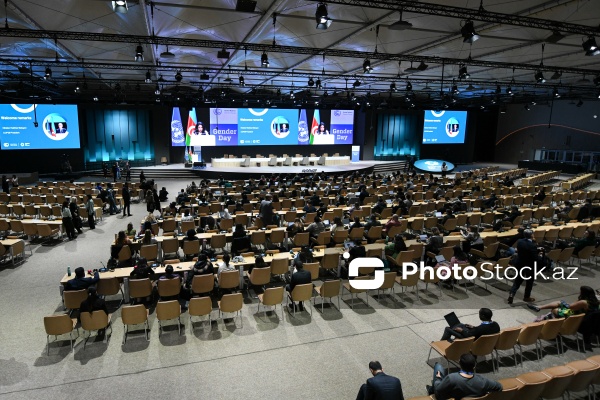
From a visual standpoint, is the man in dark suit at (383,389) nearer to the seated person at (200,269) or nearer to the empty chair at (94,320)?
the seated person at (200,269)

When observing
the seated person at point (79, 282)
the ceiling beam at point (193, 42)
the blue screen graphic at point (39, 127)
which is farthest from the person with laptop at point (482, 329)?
the blue screen graphic at point (39, 127)

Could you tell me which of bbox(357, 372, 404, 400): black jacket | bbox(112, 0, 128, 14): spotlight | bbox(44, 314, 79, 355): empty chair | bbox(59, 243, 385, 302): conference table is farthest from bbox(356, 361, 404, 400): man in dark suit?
bbox(112, 0, 128, 14): spotlight

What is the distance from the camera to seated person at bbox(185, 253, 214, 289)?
8570 mm

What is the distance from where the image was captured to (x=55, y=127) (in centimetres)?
2767

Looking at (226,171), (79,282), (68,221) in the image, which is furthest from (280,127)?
(79,282)

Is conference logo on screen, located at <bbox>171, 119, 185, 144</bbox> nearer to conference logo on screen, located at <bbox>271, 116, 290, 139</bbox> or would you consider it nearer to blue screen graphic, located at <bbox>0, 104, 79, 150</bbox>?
blue screen graphic, located at <bbox>0, 104, 79, 150</bbox>

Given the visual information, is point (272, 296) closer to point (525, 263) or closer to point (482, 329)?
point (482, 329)

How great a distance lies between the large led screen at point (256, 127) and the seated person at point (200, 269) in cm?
2294

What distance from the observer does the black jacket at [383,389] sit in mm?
4555

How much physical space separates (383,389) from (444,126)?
38474mm

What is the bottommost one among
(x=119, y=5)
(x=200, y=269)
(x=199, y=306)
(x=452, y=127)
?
(x=199, y=306)

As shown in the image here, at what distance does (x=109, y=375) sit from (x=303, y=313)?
3983mm

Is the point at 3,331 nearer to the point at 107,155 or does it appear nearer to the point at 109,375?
the point at 109,375

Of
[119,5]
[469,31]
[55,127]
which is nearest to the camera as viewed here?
[119,5]
